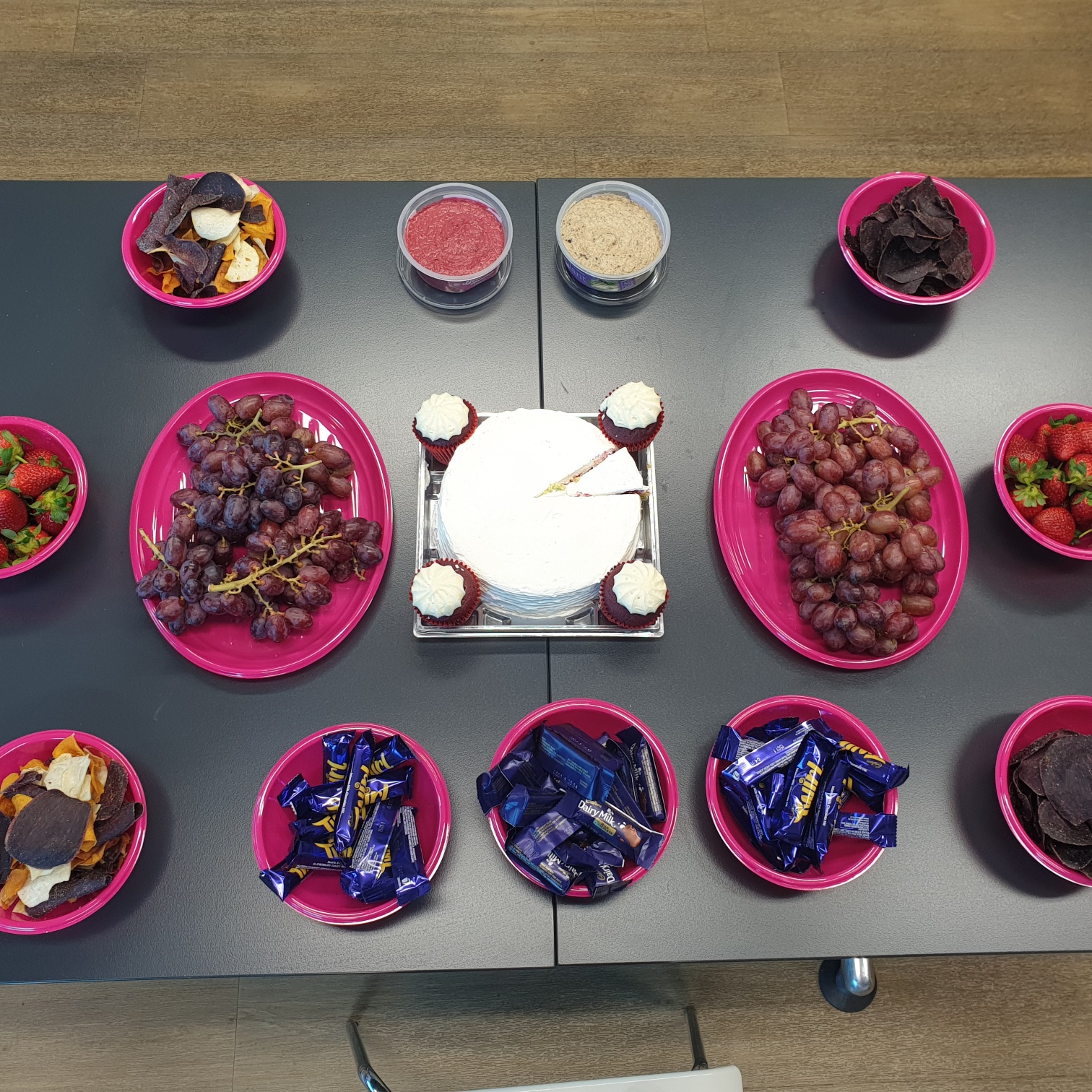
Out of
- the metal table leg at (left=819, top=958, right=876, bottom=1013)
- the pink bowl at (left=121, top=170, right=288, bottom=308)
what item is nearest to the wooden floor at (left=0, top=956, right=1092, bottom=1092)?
the metal table leg at (left=819, top=958, right=876, bottom=1013)

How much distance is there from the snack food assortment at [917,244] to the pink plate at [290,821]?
1156mm

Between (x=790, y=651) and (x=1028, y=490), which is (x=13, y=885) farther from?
(x=1028, y=490)

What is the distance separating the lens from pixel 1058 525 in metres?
1.34

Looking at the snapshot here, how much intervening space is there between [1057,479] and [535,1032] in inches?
63.1

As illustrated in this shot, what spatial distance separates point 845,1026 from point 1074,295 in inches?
65.2

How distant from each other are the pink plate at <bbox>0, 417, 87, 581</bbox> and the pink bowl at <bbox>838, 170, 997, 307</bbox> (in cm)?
136

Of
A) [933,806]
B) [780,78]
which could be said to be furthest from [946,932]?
[780,78]

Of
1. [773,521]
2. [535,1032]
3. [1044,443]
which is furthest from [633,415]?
[535,1032]

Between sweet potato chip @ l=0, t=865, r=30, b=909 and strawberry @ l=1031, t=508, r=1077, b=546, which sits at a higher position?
strawberry @ l=1031, t=508, r=1077, b=546

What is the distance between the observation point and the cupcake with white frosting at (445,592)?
1.19 m

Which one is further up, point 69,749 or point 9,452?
point 9,452

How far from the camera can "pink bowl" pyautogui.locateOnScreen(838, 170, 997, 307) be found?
147 centimetres

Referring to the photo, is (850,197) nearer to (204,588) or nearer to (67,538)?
(204,588)

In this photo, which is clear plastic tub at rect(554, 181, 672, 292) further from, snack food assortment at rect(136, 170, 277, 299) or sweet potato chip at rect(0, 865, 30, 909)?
sweet potato chip at rect(0, 865, 30, 909)
